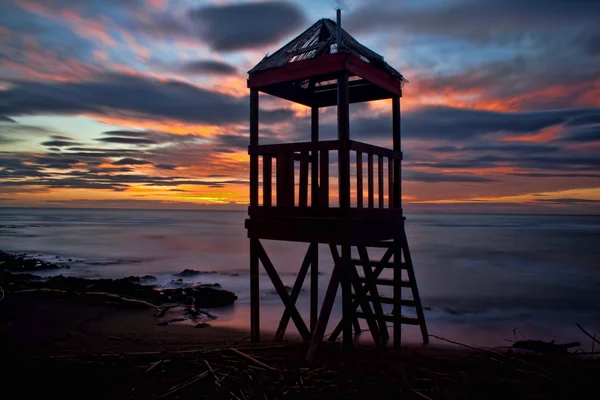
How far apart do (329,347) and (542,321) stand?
9867 mm

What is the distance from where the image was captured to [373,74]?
27.6 feet

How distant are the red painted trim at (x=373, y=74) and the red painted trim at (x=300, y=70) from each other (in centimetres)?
20

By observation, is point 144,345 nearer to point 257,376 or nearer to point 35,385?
point 35,385

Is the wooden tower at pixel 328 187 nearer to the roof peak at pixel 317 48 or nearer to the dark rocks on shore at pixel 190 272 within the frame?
the roof peak at pixel 317 48

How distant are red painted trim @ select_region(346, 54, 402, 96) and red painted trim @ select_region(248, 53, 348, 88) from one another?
20 centimetres

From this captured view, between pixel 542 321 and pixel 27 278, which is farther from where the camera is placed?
pixel 27 278

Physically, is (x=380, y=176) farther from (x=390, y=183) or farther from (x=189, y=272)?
(x=189, y=272)

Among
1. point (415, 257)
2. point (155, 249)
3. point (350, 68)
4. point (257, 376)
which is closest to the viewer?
point (257, 376)

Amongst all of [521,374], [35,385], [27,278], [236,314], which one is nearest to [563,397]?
[521,374]

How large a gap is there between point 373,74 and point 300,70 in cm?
140

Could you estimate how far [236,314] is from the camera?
13.7 metres

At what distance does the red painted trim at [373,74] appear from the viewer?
7.62 metres

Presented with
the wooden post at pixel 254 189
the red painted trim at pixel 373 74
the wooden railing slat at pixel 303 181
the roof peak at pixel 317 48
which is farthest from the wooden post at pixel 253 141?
the red painted trim at pixel 373 74

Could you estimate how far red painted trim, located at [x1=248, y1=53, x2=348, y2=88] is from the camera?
752 centimetres
